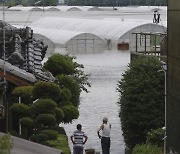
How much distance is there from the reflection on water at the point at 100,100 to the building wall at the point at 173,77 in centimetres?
451

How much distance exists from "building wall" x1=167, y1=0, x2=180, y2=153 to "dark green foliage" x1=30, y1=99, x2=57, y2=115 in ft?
7.86

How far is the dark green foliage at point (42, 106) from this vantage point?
12547 millimetres

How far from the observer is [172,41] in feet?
44.3

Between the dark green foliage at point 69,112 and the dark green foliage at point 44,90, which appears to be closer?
the dark green foliage at point 44,90

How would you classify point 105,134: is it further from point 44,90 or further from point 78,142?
point 44,90

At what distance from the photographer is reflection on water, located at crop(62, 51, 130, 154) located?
20656mm

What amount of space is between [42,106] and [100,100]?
52.9 ft

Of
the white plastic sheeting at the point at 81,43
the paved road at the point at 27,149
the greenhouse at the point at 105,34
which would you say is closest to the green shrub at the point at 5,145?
the paved road at the point at 27,149

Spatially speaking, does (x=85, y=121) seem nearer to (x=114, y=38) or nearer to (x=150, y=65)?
(x=150, y=65)

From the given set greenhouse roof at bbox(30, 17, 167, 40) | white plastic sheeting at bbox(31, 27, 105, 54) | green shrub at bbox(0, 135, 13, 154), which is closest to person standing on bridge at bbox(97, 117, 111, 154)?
green shrub at bbox(0, 135, 13, 154)

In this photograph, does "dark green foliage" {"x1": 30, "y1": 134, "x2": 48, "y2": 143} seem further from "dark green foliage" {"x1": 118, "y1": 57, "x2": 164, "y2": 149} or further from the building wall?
"dark green foliage" {"x1": 118, "y1": 57, "x2": 164, "y2": 149}

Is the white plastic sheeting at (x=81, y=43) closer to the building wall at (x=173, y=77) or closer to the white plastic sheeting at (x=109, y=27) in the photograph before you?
the white plastic sheeting at (x=109, y=27)

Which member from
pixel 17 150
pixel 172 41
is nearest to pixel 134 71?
pixel 172 41

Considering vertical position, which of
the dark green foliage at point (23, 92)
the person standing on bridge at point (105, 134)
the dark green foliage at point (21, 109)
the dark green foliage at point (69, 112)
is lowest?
the person standing on bridge at point (105, 134)
